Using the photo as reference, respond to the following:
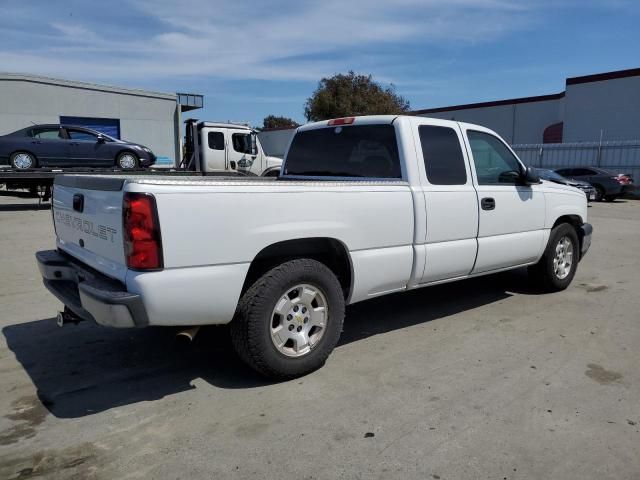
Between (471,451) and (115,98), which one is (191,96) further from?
(471,451)

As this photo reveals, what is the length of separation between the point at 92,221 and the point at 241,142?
42.9 feet

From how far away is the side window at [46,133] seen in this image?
600 inches

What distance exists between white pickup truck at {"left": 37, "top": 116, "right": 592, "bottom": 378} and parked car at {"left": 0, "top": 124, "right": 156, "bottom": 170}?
12.4m

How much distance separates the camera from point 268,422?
3168 mm

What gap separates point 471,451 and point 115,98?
34374 millimetres

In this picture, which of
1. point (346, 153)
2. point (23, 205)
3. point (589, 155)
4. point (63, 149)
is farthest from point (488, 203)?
point (589, 155)

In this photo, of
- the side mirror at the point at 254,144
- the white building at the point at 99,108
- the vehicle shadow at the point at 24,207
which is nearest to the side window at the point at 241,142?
the side mirror at the point at 254,144

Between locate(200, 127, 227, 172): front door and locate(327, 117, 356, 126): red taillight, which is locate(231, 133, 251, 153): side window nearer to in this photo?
locate(200, 127, 227, 172): front door

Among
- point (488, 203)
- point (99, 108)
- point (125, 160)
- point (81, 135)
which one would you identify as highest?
point (99, 108)

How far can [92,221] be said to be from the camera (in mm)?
3518

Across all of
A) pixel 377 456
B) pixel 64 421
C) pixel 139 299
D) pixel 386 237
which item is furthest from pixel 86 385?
pixel 386 237

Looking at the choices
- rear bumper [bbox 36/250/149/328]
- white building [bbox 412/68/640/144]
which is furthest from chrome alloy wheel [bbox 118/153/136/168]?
white building [bbox 412/68/640/144]

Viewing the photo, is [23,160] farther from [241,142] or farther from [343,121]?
[343,121]

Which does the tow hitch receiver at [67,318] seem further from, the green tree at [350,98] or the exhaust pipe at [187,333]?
the green tree at [350,98]
